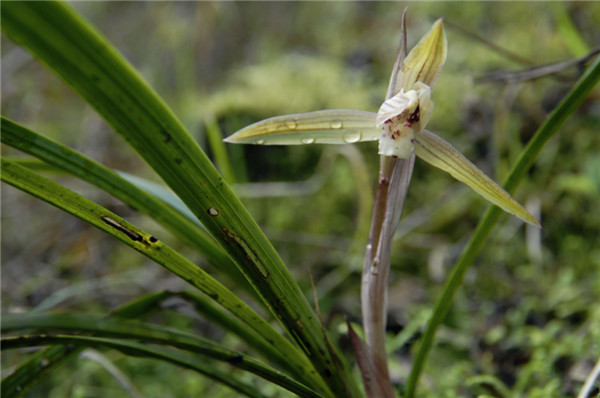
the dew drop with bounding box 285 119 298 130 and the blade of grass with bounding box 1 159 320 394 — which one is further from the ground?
the dew drop with bounding box 285 119 298 130

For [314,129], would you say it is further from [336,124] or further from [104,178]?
[104,178]

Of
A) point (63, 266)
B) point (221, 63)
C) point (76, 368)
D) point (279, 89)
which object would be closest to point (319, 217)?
point (279, 89)

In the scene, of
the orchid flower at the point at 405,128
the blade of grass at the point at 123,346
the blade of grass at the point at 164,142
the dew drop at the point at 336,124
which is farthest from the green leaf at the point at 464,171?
the blade of grass at the point at 123,346

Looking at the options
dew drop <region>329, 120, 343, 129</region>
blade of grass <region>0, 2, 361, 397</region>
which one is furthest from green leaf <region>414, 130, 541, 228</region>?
blade of grass <region>0, 2, 361, 397</region>

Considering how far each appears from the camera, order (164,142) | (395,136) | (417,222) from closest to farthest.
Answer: (164,142), (395,136), (417,222)

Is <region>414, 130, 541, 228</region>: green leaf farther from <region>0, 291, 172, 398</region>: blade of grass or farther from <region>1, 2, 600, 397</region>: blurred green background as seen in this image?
<region>0, 291, 172, 398</region>: blade of grass

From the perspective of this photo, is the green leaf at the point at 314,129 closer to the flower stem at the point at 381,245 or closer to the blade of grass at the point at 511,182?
the flower stem at the point at 381,245

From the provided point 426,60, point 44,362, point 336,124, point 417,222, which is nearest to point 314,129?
point 336,124
